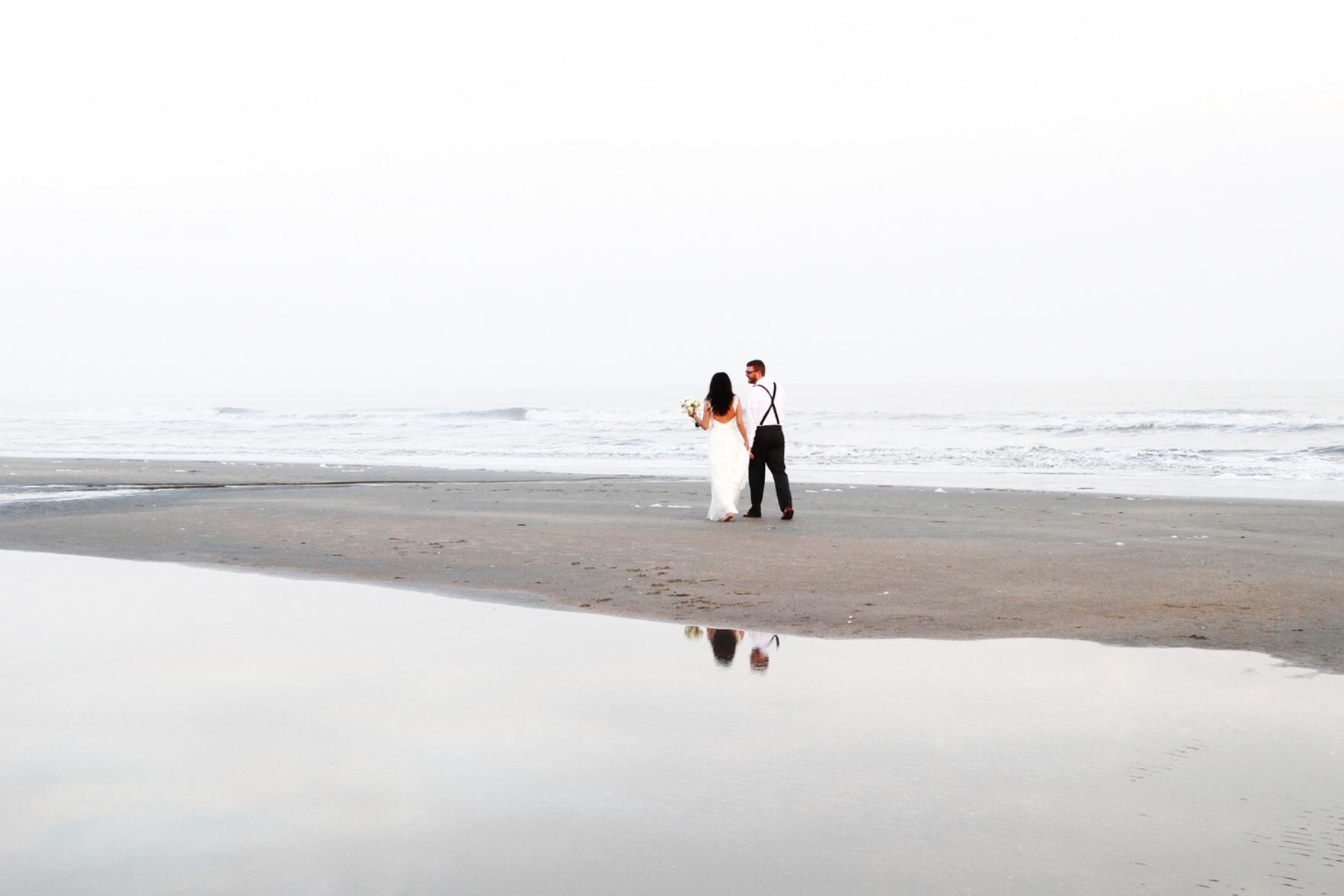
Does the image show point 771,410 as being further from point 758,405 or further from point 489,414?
point 489,414

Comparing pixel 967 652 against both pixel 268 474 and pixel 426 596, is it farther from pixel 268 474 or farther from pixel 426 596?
pixel 268 474

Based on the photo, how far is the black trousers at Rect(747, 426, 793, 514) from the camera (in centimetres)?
1249

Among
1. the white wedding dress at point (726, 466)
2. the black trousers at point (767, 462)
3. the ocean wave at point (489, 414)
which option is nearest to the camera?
the white wedding dress at point (726, 466)

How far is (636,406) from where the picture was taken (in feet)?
257

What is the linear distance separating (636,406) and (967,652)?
7293 centimetres

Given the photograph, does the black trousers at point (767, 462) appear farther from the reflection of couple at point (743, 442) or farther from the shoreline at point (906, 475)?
Answer: the shoreline at point (906, 475)

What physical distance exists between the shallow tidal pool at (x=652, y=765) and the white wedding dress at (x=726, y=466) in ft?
21.1

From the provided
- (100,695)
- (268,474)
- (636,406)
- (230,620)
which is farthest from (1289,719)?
(636,406)

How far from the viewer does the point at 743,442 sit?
13.0m

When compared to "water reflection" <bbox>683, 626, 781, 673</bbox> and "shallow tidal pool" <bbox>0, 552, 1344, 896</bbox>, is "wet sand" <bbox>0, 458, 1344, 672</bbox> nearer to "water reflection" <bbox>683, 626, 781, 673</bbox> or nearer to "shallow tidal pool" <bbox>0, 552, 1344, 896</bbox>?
"water reflection" <bbox>683, 626, 781, 673</bbox>

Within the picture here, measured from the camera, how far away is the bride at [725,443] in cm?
1235

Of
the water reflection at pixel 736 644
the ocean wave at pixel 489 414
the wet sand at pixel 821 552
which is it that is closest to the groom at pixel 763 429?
the wet sand at pixel 821 552

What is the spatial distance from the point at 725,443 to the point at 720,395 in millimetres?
507

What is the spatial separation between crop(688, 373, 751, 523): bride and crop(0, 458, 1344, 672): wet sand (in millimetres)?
450
